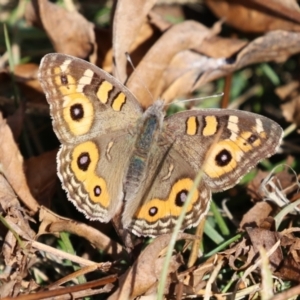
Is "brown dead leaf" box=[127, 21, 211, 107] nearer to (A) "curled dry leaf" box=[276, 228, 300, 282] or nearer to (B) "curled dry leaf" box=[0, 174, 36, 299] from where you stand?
(B) "curled dry leaf" box=[0, 174, 36, 299]

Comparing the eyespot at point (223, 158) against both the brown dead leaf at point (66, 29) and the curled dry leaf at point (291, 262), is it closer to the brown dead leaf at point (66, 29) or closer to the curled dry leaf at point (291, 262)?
the curled dry leaf at point (291, 262)

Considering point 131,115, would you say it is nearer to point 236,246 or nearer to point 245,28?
point 236,246

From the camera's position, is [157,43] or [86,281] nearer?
[86,281]

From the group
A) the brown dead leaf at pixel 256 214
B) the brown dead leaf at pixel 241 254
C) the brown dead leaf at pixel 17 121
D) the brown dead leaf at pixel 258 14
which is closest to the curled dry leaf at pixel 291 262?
the brown dead leaf at pixel 241 254

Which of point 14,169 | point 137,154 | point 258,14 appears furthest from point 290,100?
point 14,169

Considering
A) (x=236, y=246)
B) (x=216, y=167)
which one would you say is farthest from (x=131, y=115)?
(x=236, y=246)

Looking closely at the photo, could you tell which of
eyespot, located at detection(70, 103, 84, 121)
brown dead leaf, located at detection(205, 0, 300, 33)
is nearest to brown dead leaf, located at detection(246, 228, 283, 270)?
eyespot, located at detection(70, 103, 84, 121)
